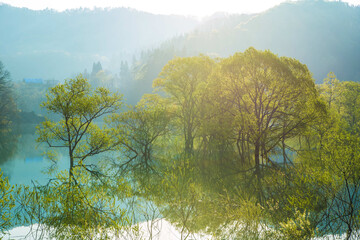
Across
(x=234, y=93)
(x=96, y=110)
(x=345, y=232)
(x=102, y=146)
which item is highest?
(x=234, y=93)

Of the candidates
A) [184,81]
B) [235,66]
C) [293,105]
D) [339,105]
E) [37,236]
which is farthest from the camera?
[339,105]

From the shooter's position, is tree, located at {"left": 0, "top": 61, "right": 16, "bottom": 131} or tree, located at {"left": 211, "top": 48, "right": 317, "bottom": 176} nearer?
tree, located at {"left": 211, "top": 48, "right": 317, "bottom": 176}

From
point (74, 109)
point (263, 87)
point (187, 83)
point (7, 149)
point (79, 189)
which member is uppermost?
point (187, 83)

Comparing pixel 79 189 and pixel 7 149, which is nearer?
pixel 79 189

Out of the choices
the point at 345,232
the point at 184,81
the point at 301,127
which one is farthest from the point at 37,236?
the point at 184,81

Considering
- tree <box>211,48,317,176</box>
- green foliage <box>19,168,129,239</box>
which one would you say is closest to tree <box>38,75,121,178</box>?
green foliage <box>19,168,129,239</box>

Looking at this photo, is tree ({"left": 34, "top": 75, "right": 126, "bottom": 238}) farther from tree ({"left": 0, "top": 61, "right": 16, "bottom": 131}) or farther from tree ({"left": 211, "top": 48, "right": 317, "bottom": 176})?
tree ({"left": 0, "top": 61, "right": 16, "bottom": 131})

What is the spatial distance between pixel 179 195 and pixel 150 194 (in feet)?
7.80

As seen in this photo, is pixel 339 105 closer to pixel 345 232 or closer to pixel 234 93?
pixel 234 93

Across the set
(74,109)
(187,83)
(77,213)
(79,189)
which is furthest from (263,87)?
(77,213)

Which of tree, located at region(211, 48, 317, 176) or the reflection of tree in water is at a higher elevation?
tree, located at region(211, 48, 317, 176)

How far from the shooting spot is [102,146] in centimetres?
3272

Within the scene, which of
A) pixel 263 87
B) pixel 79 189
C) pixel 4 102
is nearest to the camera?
pixel 79 189

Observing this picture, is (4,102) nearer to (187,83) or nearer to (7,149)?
(7,149)
